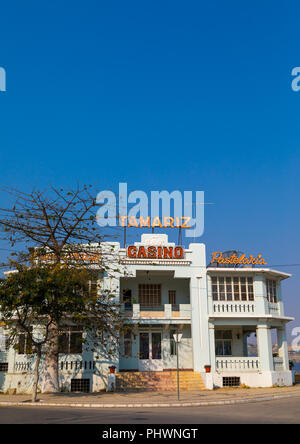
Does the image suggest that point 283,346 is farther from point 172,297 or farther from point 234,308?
point 172,297

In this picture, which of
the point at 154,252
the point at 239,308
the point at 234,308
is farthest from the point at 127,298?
the point at 239,308

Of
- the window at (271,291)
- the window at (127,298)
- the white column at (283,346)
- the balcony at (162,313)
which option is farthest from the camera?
the window at (127,298)

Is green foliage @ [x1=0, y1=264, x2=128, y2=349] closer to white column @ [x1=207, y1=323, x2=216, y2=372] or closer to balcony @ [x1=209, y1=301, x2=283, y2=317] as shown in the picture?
white column @ [x1=207, y1=323, x2=216, y2=372]

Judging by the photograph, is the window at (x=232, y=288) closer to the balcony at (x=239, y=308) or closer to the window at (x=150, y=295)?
the balcony at (x=239, y=308)

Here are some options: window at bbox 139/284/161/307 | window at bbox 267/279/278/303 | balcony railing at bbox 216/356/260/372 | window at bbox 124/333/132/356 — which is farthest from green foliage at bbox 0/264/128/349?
window at bbox 267/279/278/303

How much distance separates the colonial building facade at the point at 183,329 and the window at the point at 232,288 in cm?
7

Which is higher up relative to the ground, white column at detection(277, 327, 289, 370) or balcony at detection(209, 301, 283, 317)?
balcony at detection(209, 301, 283, 317)

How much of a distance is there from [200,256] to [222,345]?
24.7 ft

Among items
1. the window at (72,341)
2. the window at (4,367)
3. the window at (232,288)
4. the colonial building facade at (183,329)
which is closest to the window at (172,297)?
the colonial building facade at (183,329)

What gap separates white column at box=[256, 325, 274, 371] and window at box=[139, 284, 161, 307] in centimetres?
771

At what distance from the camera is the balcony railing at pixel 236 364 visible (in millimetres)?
29109

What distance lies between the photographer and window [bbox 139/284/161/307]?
32969mm
